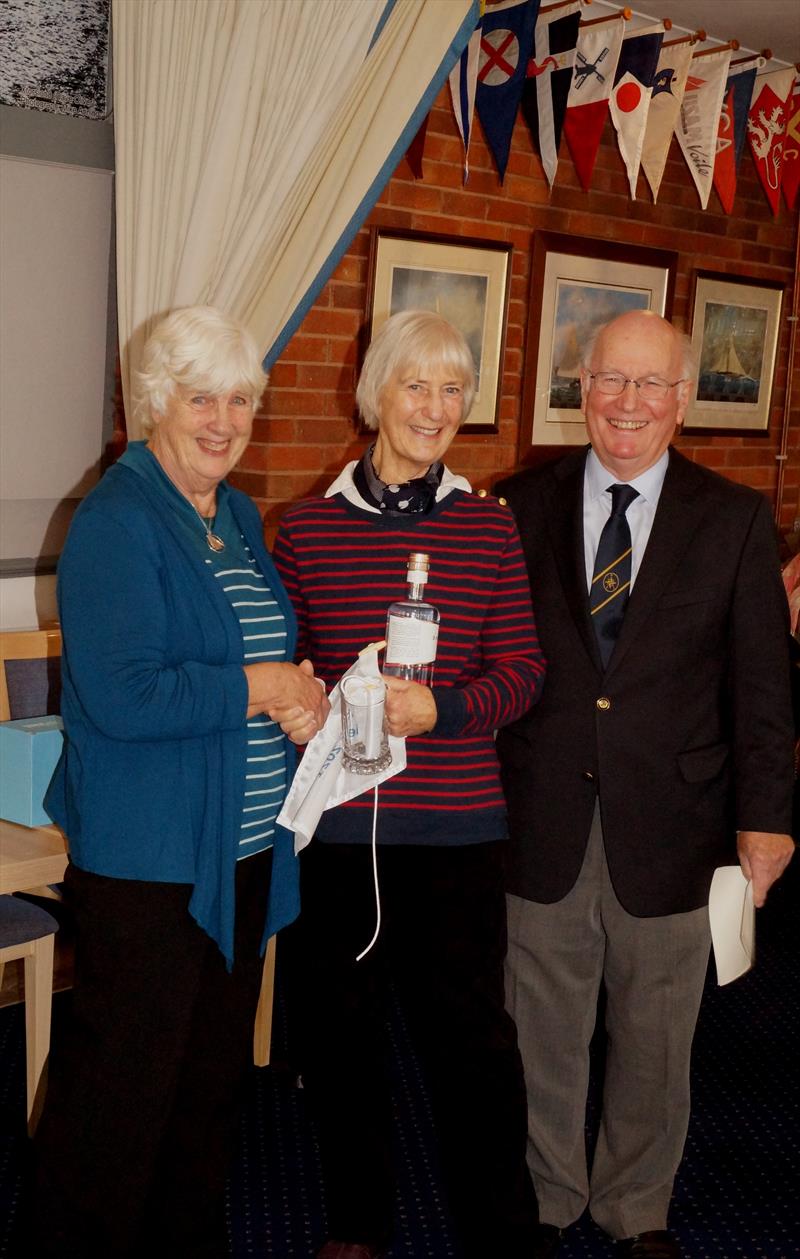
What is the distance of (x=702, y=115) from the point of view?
4023mm

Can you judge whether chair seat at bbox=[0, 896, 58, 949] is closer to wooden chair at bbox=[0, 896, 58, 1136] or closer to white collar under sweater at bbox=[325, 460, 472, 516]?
wooden chair at bbox=[0, 896, 58, 1136]

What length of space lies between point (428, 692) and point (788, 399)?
3.70 meters

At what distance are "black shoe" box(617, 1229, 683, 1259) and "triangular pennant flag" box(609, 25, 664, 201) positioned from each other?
3113 millimetres

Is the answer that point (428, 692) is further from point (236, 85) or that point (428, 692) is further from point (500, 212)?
point (500, 212)

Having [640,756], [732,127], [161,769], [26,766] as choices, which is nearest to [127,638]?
[161,769]

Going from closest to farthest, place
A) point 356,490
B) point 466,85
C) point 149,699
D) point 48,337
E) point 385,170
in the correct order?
point 149,699 < point 356,490 < point 385,170 < point 48,337 < point 466,85

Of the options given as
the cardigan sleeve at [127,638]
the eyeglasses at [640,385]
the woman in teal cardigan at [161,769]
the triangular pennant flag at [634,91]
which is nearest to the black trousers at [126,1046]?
the woman in teal cardigan at [161,769]

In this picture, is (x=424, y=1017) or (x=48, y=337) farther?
(x=48, y=337)

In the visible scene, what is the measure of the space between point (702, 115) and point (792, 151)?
0.55 meters

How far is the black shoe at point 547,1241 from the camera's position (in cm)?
213

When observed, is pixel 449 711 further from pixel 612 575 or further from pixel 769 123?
pixel 769 123

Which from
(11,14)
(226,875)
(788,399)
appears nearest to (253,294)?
(11,14)

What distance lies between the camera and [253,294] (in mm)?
2582

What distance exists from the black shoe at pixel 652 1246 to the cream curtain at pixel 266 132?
1.84m
